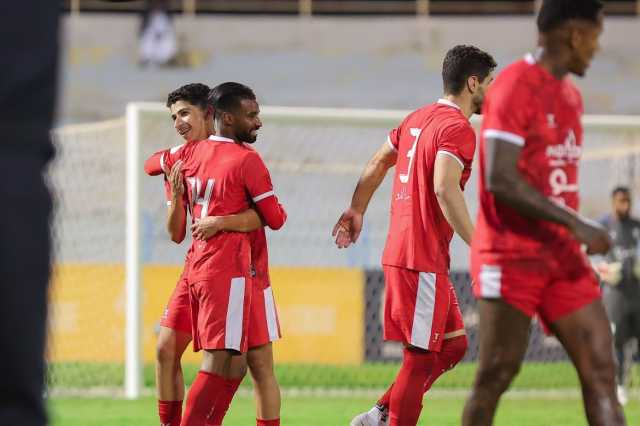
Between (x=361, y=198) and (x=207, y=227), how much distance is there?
0.85 meters

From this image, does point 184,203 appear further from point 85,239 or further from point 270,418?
point 85,239

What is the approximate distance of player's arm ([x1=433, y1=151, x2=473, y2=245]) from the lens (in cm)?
558

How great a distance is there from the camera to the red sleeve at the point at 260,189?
562cm

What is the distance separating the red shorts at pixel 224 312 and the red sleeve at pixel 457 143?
Result: 1.05m

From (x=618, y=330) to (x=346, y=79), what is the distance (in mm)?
14657

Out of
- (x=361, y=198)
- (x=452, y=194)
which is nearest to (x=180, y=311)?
(x=361, y=198)

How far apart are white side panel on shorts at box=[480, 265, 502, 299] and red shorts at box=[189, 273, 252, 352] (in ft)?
5.20

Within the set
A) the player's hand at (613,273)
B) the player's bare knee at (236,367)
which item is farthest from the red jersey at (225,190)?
the player's hand at (613,273)

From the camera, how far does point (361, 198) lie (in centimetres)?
612

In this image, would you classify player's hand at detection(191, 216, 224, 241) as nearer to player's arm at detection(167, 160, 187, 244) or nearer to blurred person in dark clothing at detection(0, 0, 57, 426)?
player's arm at detection(167, 160, 187, 244)

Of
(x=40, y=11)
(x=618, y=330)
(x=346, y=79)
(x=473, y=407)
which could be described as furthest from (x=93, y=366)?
(x=346, y=79)

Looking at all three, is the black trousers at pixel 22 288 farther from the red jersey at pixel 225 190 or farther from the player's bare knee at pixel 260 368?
the player's bare knee at pixel 260 368

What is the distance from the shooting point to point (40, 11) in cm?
221

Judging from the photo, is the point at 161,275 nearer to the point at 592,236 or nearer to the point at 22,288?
the point at 592,236
